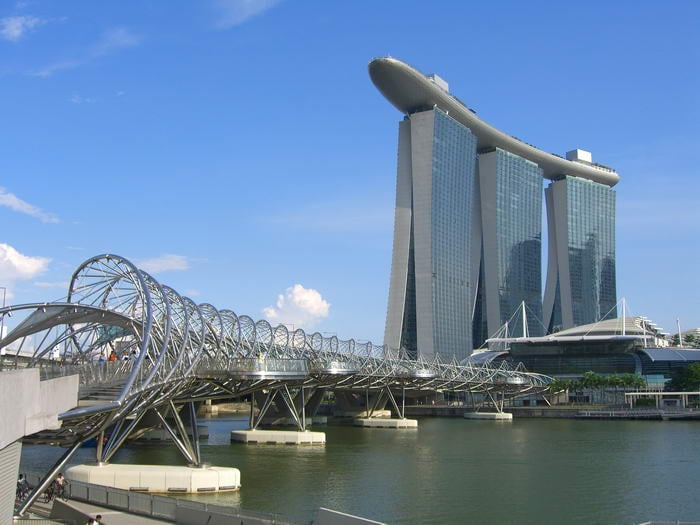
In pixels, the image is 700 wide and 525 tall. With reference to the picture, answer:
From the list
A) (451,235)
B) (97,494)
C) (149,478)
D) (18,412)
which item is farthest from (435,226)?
(18,412)

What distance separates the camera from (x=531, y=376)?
440ft

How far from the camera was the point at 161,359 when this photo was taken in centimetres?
3619

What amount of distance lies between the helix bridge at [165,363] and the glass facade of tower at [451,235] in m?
49.3

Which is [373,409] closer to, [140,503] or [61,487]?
[61,487]

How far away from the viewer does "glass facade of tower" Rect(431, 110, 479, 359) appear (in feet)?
506

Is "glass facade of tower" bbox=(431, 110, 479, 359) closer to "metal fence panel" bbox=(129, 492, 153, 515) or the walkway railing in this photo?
the walkway railing

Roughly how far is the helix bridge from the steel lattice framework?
0.09 m

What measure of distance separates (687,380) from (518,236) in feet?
227

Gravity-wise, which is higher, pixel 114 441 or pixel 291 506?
pixel 114 441

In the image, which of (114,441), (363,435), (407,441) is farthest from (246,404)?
(114,441)

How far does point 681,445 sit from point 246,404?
317 feet

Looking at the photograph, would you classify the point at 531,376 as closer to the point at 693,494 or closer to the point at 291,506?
the point at 693,494

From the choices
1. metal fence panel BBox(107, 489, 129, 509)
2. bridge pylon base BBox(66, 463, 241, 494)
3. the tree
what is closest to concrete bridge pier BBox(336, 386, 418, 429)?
the tree

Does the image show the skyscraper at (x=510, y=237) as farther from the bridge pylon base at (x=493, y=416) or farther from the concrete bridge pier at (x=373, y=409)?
A: the concrete bridge pier at (x=373, y=409)
